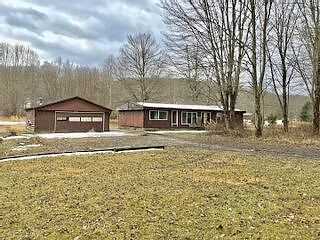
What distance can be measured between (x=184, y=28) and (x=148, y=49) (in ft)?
92.2

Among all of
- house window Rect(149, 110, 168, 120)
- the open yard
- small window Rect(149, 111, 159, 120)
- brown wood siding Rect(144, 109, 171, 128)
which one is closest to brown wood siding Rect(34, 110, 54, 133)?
brown wood siding Rect(144, 109, 171, 128)

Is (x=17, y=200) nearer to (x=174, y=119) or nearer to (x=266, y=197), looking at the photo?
(x=266, y=197)

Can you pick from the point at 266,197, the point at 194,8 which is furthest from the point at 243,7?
the point at 266,197

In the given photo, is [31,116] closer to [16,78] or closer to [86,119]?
[86,119]

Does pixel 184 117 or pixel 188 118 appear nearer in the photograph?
pixel 184 117

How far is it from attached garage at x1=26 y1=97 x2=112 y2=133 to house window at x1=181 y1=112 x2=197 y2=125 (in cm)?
1016

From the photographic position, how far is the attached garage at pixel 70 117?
34.8 m

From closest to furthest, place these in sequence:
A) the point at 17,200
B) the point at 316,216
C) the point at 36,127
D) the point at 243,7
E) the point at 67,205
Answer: the point at 316,216, the point at 67,205, the point at 17,200, the point at 243,7, the point at 36,127

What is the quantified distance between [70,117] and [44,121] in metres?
2.44

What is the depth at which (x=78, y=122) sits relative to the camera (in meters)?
36.4

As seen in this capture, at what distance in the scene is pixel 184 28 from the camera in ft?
98.4

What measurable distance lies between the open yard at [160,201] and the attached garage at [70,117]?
75.5ft

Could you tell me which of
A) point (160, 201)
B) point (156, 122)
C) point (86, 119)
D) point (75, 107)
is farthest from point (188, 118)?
point (160, 201)

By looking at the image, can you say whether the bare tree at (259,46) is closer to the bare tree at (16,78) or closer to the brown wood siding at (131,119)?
the brown wood siding at (131,119)
